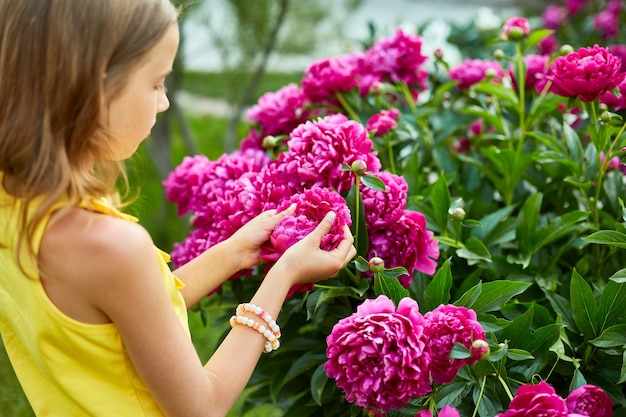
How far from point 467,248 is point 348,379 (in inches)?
21.6

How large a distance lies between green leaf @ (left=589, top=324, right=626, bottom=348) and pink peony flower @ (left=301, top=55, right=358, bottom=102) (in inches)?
37.1

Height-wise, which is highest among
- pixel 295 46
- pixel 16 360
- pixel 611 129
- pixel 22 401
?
pixel 611 129

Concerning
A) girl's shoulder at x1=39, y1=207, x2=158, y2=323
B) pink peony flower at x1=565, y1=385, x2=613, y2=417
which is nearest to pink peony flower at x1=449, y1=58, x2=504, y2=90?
pink peony flower at x1=565, y1=385, x2=613, y2=417

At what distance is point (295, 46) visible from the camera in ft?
16.8

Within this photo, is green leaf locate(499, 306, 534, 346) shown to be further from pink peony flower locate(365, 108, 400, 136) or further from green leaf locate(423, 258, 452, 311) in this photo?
pink peony flower locate(365, 108, 400, 136)

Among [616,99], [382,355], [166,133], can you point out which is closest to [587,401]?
[382,355]

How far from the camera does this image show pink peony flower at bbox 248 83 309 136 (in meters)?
2.23

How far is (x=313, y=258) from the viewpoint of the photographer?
145 cm

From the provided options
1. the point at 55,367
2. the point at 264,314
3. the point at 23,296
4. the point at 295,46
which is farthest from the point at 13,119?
the point at 295,46

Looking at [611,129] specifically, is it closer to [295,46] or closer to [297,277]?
[297,277]

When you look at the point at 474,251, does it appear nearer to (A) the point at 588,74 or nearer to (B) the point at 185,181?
(A) the point at 588,74

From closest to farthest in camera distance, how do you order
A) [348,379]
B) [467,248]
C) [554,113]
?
[348,379]
[467,248]
[554,113]

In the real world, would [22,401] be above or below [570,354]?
below

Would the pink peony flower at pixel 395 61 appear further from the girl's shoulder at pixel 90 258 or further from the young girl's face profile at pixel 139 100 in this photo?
the girl's shoulder at pixel 90 258
